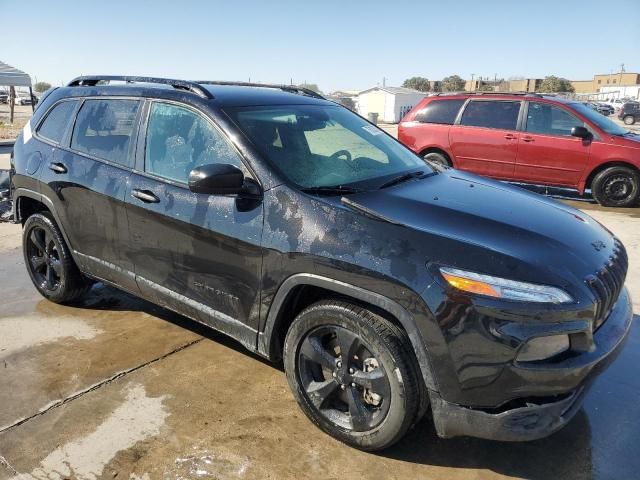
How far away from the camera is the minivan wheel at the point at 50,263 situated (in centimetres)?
425

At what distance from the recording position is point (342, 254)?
8.25 ft

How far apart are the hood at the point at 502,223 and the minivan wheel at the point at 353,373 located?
477 millimetres

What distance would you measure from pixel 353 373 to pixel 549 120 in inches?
291

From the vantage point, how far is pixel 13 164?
4.50 meters

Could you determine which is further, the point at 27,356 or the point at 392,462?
the point at 27,356

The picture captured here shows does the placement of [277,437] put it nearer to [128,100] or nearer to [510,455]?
[510,455]

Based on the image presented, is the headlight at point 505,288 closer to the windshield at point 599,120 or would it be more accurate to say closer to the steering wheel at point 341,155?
the steering wheel at point 341,155

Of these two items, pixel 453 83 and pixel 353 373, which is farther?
pixel 453 83

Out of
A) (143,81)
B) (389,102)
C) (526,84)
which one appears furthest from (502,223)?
(526,84)

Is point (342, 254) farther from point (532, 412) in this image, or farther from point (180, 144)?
point (180, 144)

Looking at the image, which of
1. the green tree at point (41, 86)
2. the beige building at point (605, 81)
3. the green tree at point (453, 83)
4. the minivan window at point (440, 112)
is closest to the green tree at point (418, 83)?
the green tree at point (453, 83)

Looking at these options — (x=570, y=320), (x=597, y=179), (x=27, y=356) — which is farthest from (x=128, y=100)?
(x=597, y=179)

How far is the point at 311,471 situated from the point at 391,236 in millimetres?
1182

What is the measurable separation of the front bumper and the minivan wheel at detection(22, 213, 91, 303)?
3134mm
